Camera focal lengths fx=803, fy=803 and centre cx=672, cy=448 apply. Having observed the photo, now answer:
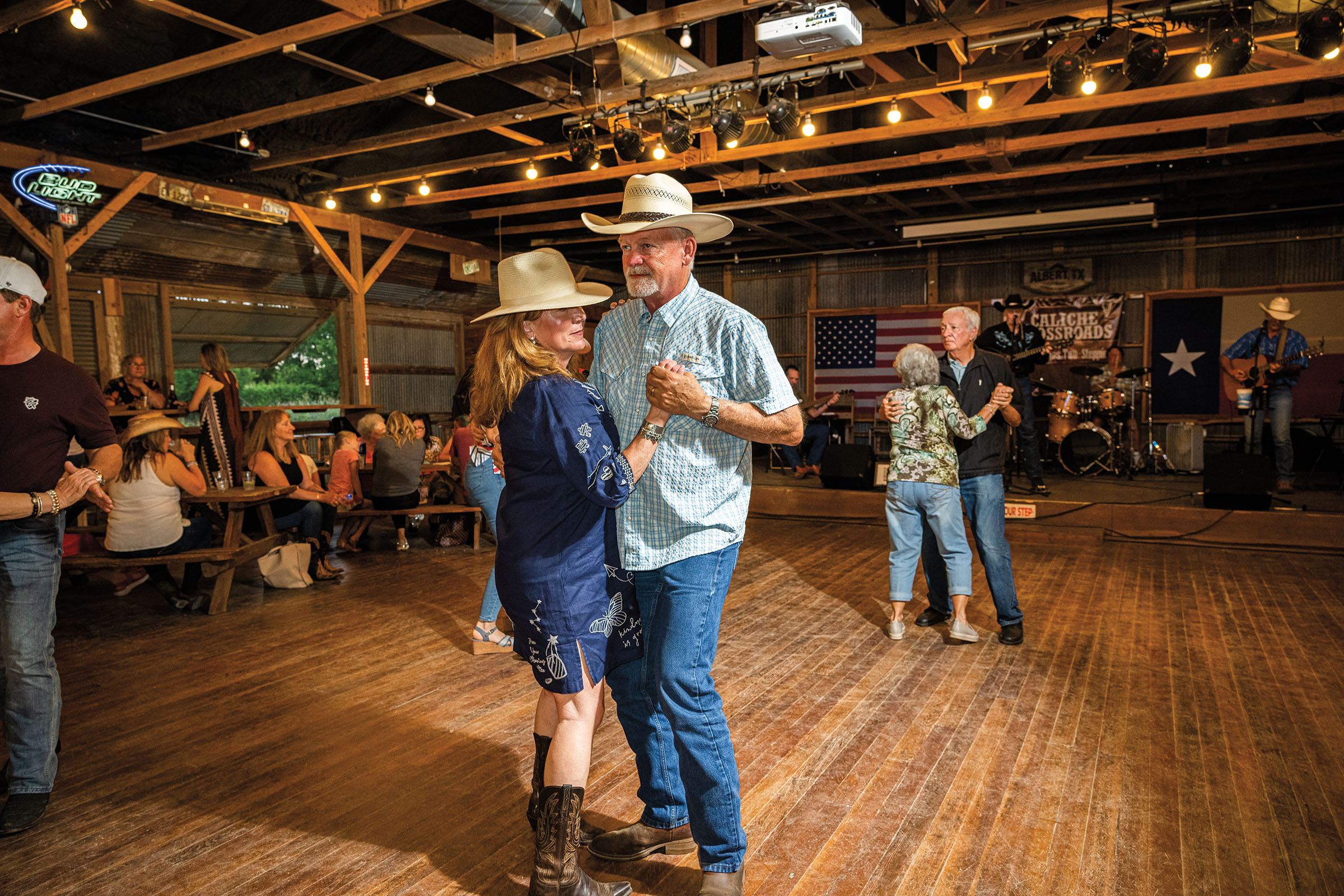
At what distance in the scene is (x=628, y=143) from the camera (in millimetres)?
6637

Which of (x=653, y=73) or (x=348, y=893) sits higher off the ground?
(x=653, y=73)

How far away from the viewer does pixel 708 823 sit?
6.42 ft

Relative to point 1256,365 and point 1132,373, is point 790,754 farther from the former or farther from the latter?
point 1132,373

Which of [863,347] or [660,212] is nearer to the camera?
[660,212]

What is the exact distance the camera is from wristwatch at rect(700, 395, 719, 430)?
1.90 meters

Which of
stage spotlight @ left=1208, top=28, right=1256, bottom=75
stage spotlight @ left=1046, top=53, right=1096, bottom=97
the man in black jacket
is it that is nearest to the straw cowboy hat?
the man in black jacket

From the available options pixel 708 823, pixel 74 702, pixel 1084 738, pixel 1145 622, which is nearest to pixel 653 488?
pixel 708 823

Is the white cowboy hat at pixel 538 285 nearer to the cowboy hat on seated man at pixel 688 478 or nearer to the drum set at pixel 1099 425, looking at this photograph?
the cowboy hat on seated man at pixel 688 478

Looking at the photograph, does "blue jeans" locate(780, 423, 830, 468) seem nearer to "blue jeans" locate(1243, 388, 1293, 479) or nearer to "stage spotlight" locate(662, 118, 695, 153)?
"blue jeans" locate(1243, 388, 1293, 479)

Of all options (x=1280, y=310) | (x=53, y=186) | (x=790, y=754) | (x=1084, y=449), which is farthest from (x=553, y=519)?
(x=1084, y=449)

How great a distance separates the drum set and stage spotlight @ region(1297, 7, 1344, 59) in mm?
5763

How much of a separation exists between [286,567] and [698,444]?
15.3 feet

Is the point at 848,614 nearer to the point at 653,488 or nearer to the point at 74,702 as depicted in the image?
the point at 653,488

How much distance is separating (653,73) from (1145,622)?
4956 mm
